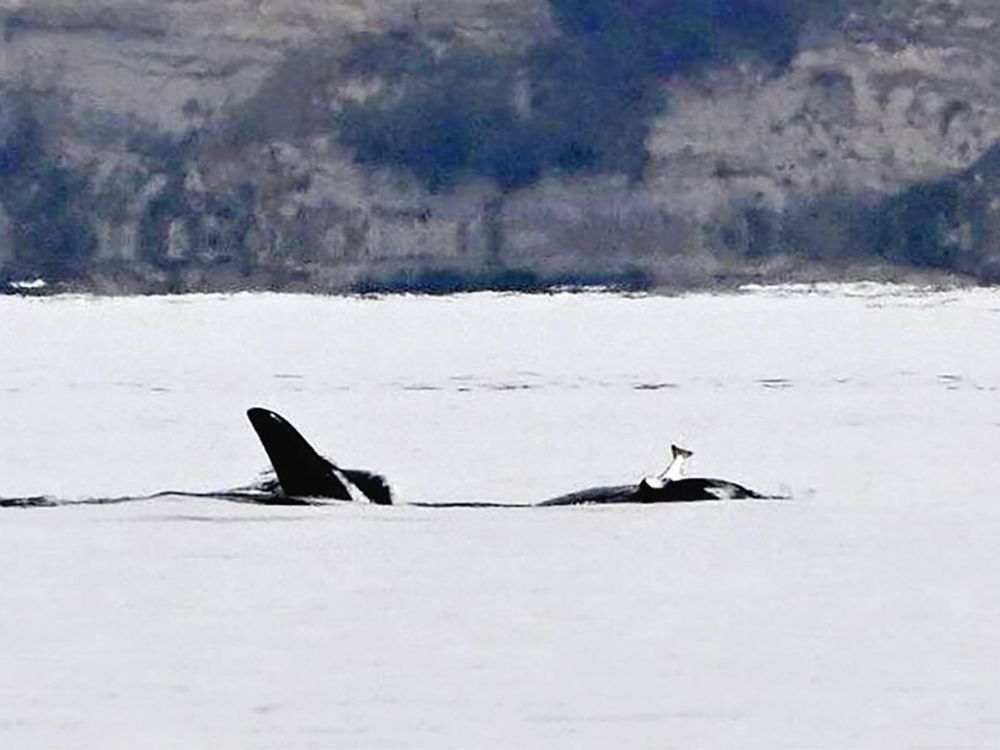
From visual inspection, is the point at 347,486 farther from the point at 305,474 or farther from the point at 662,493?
the point at 662,493

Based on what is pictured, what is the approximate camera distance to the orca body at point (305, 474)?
1797cm

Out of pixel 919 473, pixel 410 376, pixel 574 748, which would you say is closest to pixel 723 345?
pixel 410 376

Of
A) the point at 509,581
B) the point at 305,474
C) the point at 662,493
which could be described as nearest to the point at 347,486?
the point at 305,474

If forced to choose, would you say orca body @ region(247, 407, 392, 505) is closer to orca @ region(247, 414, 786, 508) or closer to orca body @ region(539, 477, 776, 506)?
orca @ region(247, 414, 786, 508)

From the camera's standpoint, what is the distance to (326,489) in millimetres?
18234

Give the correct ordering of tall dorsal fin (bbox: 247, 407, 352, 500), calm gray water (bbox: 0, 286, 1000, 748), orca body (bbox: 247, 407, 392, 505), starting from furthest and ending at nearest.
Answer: orca body (bbox: 247, 407, 392, 505) < tall dorsal fin (bbox: 247, 407, 352, 500) < calm gray water (bbox: 0, 286, 1000, 748)

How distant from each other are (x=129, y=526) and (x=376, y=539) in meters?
1.65

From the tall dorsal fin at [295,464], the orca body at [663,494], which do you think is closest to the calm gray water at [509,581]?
the orca body at [663,494]

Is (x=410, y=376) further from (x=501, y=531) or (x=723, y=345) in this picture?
(x=501, y=531)

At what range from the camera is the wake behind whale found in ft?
58.9

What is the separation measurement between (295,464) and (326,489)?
0.88ft

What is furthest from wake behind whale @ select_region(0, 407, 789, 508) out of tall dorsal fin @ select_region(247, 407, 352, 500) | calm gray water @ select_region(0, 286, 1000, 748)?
calm gray water @ select_region(0, 286, 1000, 748)

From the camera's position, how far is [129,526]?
16.8 m

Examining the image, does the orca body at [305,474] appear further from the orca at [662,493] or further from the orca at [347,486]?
the orca at [662,493]
